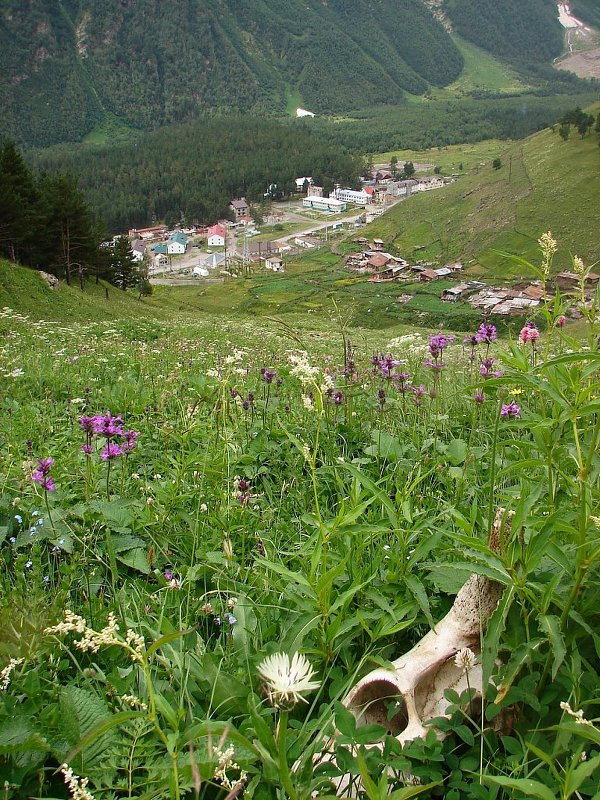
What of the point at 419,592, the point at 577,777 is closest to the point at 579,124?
the point at 419,592

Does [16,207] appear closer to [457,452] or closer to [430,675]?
[457,452]

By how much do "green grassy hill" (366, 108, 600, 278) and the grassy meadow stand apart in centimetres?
9348

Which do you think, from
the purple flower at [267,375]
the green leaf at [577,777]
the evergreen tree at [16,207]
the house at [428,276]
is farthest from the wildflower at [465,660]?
the house at [428,276]

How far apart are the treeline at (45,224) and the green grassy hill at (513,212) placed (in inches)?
2639

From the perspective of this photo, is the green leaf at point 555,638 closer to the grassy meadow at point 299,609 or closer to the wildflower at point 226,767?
the grassy meadow at point 299,609

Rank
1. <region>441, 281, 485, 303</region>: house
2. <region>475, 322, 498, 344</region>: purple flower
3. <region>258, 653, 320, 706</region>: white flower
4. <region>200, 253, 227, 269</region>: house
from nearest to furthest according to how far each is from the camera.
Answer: <region>258, 653, 320, 706</region>: white flower → <region>475, 322, 498, 344</region>: purple flower → <region>441, 281, 485, 303</region>: house → <region>200, 253, 227, 269</region>: house

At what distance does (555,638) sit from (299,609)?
41.8 inches

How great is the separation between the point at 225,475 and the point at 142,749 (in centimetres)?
213

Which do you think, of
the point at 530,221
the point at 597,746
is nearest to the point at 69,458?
the point at 597,746

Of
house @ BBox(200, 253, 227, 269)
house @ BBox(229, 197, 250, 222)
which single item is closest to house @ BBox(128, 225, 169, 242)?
house @ BBox(229, 197, 250, 222)

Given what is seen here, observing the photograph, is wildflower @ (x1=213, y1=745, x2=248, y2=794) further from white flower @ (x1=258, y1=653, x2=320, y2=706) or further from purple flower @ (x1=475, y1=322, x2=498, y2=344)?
purple flower @ (x1=475, y1=322, x2=498, y2=344)

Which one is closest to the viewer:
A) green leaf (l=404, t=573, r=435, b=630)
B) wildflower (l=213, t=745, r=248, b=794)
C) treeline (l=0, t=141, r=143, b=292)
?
wildflower (l=213, t=745, r=248, b=794)

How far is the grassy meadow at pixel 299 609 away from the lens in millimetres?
1861

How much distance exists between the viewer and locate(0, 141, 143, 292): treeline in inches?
1474
